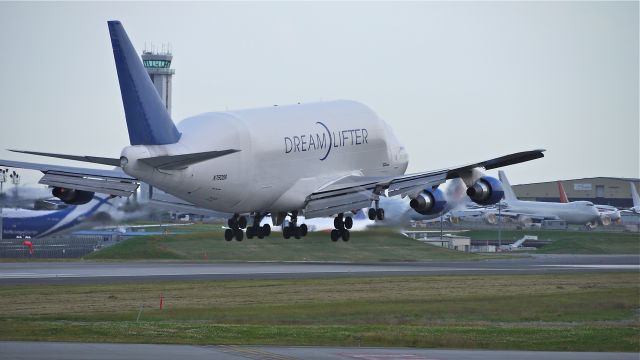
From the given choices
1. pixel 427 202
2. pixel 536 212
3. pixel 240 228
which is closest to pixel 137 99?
pixel 240 228

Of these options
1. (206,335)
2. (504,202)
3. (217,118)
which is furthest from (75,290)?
(504,202)

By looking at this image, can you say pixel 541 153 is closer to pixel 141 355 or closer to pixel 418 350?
pixel 418 350

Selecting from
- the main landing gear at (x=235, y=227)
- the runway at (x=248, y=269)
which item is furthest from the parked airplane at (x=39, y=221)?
the main landing gear at (x=235, y=227)

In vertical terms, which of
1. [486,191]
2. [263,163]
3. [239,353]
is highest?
[263,163]

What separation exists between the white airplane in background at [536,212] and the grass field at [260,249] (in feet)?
214

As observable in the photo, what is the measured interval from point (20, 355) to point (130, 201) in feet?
183

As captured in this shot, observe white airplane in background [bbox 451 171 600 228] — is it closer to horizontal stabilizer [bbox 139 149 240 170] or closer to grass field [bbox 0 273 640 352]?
grass field [bbox 0 273 640 352]

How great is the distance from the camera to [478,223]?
614ft

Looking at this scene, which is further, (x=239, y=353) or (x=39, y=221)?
(x=39, y=221)

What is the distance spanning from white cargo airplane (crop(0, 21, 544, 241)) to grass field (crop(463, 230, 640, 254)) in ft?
203

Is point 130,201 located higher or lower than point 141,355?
higher

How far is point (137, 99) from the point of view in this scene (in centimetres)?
5188

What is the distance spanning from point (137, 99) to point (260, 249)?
50594mm

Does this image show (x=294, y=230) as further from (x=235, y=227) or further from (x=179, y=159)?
(x=179, y=159)
